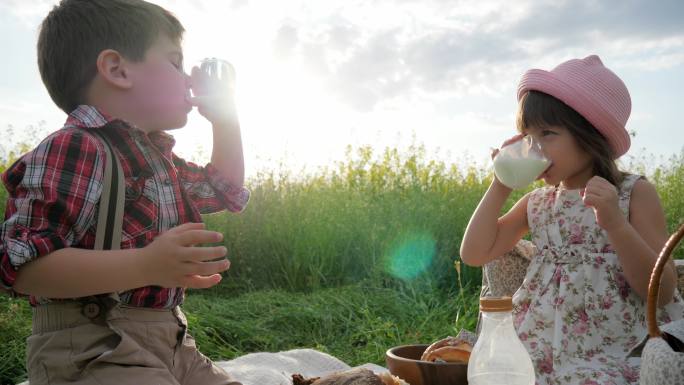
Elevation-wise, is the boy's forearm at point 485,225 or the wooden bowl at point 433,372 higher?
the boy's forearm at point 485,225

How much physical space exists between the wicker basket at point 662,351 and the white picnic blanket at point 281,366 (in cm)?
156

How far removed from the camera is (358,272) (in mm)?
5230

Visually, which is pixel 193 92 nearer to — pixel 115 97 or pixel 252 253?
pixel 115 97

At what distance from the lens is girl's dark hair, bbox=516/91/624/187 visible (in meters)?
2.53

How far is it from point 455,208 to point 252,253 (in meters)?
1.75

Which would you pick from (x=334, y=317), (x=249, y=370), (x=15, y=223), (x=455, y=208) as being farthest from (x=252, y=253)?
(x=15, y=223)

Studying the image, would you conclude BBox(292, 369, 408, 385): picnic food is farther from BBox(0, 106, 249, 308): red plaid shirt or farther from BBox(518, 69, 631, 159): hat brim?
BBox(518, 69, 631, 159): hat brim

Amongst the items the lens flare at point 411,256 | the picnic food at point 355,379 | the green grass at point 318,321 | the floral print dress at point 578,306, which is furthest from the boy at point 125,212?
the lens flare at point 411,256

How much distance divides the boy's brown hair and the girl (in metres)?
1.37

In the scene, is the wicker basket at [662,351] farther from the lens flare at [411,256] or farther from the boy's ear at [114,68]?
the lens flare at [411,256]

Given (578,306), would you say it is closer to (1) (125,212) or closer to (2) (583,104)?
(2) (583,104)

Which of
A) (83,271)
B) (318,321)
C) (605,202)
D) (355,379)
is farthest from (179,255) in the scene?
(318,321)

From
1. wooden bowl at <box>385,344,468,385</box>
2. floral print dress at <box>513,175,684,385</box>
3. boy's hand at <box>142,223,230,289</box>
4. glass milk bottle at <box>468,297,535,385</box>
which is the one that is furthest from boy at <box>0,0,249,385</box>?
floral print dress at <box>513,175,684,385</box>

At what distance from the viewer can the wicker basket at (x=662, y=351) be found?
1.41 metres
